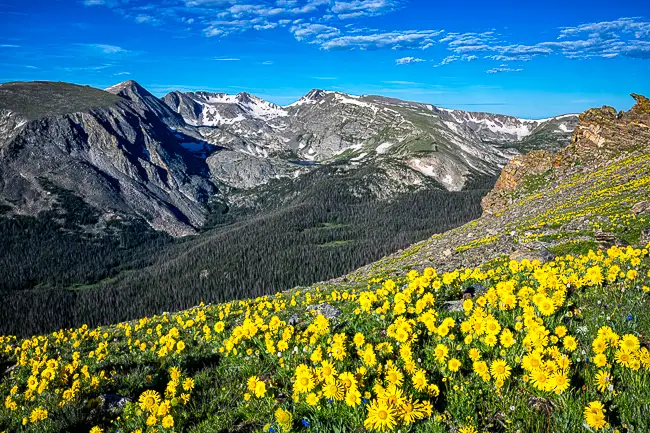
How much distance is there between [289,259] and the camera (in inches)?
7505

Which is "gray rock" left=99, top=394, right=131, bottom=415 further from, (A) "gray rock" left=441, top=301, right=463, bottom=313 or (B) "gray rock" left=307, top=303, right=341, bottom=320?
(A) "gray rock" left=441, top=301, right=463, bottom=313

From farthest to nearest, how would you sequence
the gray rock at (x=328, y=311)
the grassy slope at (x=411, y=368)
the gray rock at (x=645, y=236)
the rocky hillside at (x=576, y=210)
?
the rocky hillside at (x=576, y=210), the gray rock at (x=645, y=236), the gray rock at (x=328, y=311), the grassy slope at (x=411, y=368)

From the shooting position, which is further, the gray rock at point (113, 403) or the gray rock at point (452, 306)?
the gray rock at point (452, 306)

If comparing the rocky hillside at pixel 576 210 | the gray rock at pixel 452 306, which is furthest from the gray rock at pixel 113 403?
the rocky hillside at pixel 576 210

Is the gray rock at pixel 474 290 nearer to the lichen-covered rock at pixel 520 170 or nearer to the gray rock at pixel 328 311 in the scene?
the gray rock at pixel 328 311

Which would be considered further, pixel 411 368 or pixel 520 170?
pixel 520 170

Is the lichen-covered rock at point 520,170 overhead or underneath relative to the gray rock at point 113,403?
overhead

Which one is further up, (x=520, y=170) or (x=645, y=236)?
(x=520, y=170)

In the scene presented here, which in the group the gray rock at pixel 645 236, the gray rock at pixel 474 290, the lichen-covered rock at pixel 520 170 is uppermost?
the lichen-covered rock at pixel 520 170

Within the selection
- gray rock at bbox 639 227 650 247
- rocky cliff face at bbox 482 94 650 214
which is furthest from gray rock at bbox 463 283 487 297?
rocky cliff face at bbox 482 94 650 214

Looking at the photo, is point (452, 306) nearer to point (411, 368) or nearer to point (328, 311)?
point (411, 368)

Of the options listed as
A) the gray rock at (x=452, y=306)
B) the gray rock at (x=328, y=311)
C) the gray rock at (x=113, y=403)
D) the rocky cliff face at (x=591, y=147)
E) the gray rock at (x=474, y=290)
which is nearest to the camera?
A: the gray rock at (x=113, y=403)

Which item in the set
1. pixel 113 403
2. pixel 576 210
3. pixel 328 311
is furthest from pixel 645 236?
pixel 113 403

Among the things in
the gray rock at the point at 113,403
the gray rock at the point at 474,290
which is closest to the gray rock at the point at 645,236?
the gray rock at the point at 474,290
